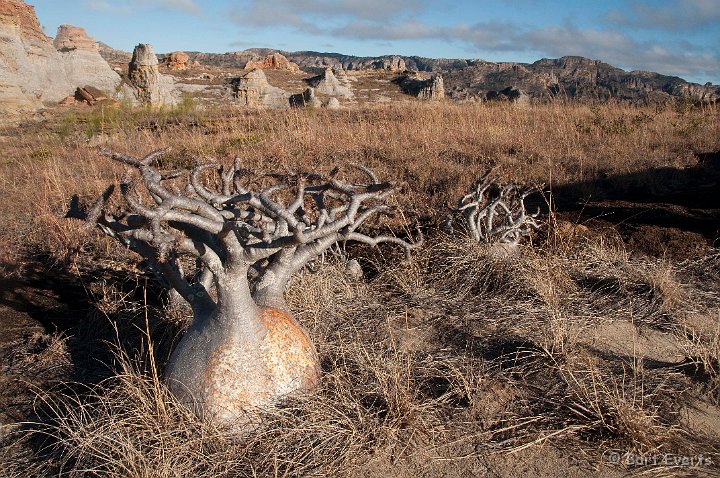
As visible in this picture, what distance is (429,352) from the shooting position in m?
3.06

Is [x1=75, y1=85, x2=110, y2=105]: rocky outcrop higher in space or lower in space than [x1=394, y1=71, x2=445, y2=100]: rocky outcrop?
lower

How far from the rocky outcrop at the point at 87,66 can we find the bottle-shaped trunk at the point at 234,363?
1135 inches

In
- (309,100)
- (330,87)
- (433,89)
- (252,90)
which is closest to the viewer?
(309,100)

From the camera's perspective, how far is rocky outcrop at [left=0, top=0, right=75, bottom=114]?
20.4 metres

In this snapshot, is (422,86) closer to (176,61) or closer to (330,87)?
(330,87)

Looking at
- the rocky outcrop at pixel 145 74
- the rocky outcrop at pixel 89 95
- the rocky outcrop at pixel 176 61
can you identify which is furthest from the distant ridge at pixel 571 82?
the rocky outcrop at pixel 89 95

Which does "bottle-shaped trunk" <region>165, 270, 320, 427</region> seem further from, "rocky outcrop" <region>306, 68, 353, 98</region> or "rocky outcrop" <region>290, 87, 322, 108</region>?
"rocky outcrop" <region>306, 68, 353, 98</region>

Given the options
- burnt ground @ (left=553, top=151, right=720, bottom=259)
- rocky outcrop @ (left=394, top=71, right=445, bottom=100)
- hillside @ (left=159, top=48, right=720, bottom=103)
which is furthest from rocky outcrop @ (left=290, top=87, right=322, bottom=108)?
burnt ground @ (left=553, top=151, right=720, bottom=259)

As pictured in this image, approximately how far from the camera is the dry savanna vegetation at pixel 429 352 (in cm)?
218

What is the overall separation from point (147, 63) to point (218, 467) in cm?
2466

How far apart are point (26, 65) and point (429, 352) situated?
27.0 metres

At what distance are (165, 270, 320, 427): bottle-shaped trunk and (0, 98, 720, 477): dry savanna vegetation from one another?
80 millimetres

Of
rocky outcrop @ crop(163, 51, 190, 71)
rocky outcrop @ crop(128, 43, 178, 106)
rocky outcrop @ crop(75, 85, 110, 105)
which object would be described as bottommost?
rocky outcrop @ crop(75, 85, 110, 105)

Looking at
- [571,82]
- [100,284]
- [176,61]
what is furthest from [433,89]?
[100,284]
